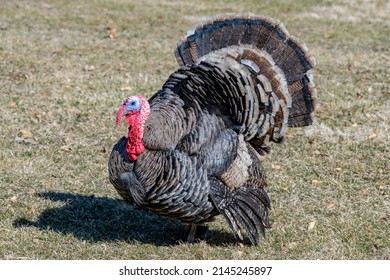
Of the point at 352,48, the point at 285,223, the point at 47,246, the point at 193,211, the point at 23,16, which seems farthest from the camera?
the point at 23,16

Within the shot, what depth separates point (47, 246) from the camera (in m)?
6.04

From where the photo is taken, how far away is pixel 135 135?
545cm

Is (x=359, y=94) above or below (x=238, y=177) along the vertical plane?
below

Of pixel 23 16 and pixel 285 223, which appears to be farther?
pixel 23 16

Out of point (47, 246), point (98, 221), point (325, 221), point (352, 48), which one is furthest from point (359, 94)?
point (47, 246)

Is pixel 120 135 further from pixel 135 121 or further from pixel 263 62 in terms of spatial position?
pixel 135 121

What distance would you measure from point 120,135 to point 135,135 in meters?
3.41

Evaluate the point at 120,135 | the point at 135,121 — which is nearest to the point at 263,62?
the point at 135,121

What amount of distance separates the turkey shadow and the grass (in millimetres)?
14

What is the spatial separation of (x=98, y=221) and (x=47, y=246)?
698 mm

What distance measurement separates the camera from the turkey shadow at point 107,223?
6340mm

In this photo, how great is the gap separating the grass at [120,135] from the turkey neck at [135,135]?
0.89 meters

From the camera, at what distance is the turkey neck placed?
17.9 feet

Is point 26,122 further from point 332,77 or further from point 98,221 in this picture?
point 332,77
